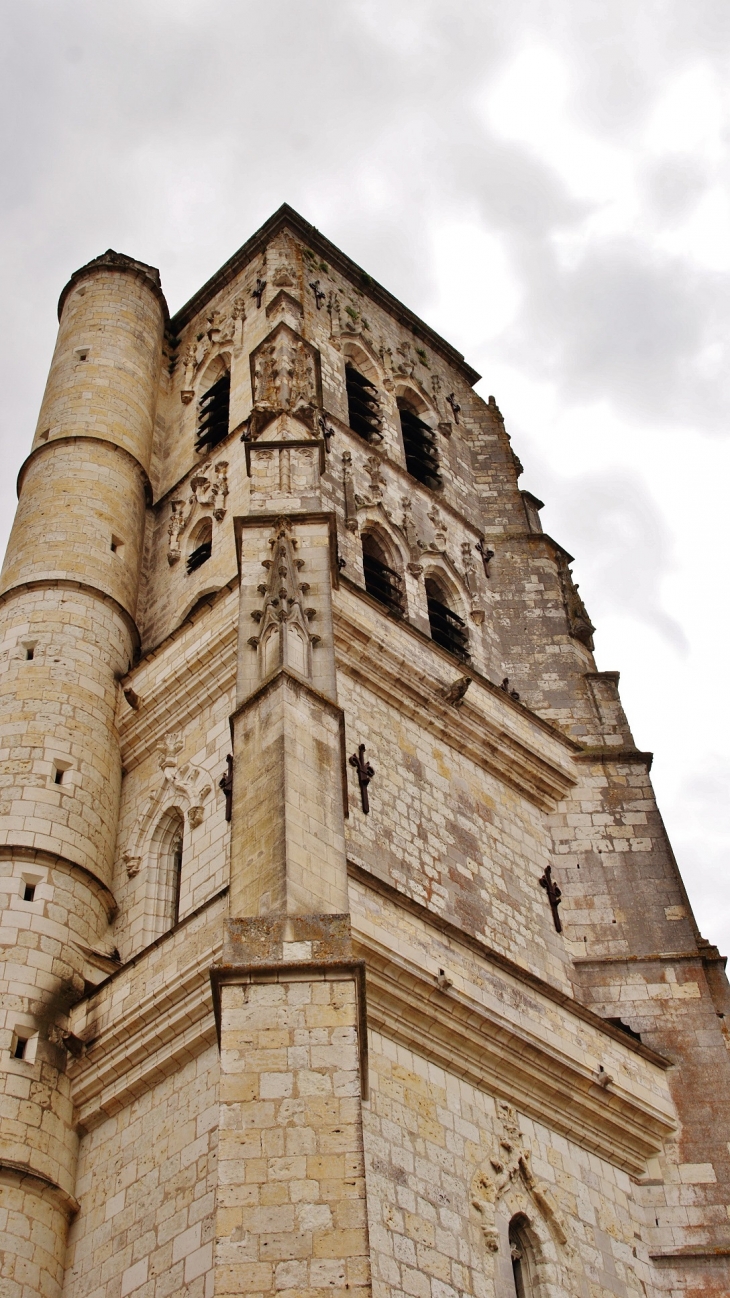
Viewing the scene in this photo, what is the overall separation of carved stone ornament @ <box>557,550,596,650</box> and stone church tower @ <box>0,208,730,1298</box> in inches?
2.6

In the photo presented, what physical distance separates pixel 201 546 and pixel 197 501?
84cm

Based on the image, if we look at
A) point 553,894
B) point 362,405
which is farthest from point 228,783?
point 362,405

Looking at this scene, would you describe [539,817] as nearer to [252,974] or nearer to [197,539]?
[197,539]

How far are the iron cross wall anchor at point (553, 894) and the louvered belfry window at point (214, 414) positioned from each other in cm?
895

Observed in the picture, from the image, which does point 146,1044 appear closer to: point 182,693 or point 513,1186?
point 513,1186

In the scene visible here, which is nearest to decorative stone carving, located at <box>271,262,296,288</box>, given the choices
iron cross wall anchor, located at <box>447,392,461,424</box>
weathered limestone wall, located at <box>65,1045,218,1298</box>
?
iron cross wall anchor, located at <box>447,392,461,424</box>

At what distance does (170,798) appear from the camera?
15.8m

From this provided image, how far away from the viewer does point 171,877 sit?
15398 mm

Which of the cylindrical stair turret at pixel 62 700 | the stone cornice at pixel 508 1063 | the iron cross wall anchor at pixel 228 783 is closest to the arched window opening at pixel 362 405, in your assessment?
the cylindrical stair turret at pixel 62 700

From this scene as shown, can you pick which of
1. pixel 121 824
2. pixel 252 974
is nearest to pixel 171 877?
pixel 121 824

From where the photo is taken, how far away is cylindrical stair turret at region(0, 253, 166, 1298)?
493 inches

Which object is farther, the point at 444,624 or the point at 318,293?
the point at 318,293

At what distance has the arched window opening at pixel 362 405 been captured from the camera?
23.4 meters

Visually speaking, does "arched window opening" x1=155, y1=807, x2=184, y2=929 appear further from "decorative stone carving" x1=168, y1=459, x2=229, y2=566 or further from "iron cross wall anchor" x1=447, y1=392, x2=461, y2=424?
"iron cross wall anchor" x1=447, y1=392, x2=461, y2=424
